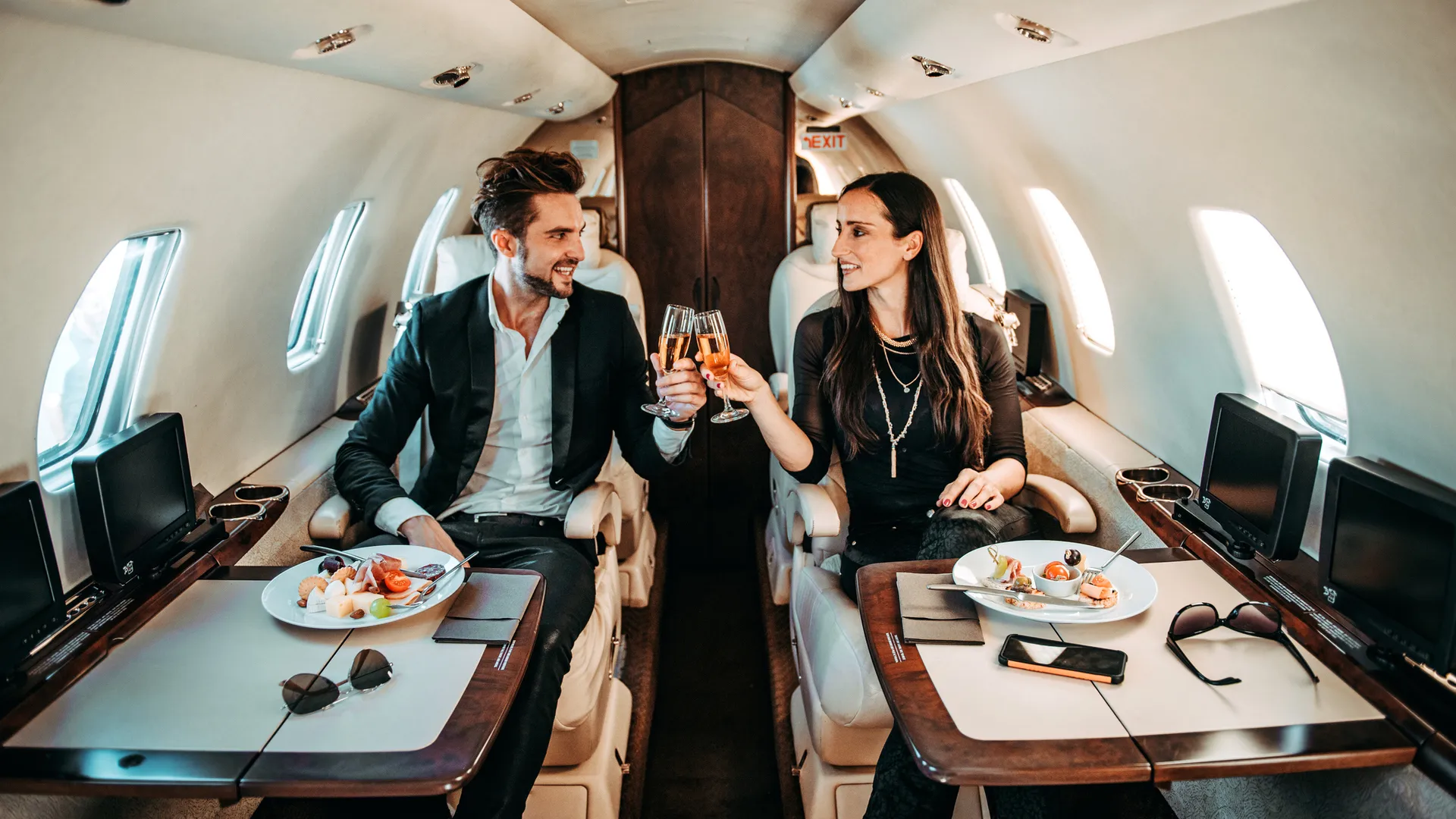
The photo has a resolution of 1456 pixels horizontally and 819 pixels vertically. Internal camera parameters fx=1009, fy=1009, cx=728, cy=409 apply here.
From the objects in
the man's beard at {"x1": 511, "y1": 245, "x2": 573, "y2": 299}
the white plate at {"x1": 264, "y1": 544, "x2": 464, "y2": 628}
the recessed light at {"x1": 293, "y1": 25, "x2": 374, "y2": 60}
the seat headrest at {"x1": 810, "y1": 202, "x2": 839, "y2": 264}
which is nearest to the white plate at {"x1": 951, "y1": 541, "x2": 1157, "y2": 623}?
the white plate at {"x1": 264, "y1": 544, "x2": 464, "y2": 628}

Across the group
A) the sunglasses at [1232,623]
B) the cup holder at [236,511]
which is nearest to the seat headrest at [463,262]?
the cup holder at [236,511]

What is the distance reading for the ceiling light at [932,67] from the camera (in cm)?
308

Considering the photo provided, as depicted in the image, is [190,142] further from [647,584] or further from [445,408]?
[647,584]

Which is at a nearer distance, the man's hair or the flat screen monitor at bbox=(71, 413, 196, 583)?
the flat screen monitor at bbox=(71, 413, 196, 583)

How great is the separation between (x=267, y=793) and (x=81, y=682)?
0.58 meters

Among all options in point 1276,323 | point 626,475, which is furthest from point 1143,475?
point 626,475

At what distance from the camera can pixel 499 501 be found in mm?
3195

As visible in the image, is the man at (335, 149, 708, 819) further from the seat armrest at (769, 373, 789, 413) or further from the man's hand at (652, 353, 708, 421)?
the seat armrest at (769, 373, 789, 413)

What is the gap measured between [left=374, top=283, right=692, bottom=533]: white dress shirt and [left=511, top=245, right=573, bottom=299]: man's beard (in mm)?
99

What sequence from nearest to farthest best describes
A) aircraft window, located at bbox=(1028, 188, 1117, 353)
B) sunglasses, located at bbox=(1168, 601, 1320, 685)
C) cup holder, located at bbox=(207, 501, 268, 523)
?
sunglasses, located at bbox=(1168, 601, 1320, 685), cup holder, located at bbox=(207, 501, 268, 523), aircraft window, located at bbox=(1028, 188, 1117, 353)

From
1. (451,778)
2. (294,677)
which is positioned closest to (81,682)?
(294,677)

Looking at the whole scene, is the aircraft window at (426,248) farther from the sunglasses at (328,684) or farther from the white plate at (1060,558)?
the white plate at (1060,558)

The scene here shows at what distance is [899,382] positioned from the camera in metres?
3.08

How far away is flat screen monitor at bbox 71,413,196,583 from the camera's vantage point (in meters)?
2.21
